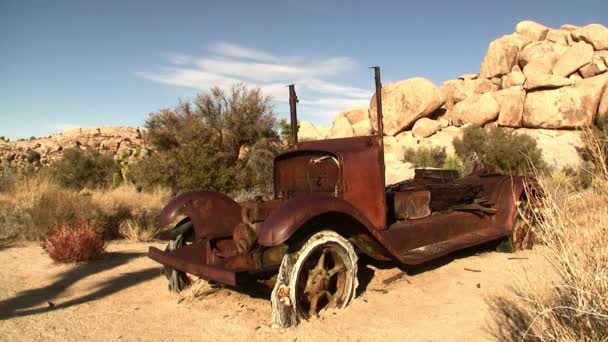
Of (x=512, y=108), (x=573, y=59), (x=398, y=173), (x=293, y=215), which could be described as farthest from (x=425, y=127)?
(x=293, y=215)

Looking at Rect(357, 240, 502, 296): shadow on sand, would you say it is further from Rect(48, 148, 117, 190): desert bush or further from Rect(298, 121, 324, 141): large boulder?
Rect(298, 121, 324, 141): large boulder

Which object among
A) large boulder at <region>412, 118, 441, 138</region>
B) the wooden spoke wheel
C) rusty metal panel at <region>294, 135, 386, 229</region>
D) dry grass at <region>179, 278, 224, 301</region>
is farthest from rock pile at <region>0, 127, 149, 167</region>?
rusty metal panel at <region>294, 135, 386, 229</region>

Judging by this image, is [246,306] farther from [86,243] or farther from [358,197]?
[86,243]

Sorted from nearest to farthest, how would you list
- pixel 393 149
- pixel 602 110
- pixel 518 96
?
pixel 602 110, pixel 518 96, pixel 393 149

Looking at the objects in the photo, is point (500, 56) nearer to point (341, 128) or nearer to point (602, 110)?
point (602, 110)

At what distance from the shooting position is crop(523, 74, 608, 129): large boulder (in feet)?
86.1

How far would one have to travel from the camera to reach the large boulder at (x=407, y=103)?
105 ft

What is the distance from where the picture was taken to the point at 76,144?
35.2 metres

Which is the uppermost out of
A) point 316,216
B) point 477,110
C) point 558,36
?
point 558,36

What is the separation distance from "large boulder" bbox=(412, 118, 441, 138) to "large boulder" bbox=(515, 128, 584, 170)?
5.40 metres

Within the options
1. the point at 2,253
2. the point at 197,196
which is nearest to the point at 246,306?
the point at 197,196

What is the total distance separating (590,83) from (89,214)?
93.8 feet

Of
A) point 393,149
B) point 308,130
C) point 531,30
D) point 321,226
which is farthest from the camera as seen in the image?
point 308,130

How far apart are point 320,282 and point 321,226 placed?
0.61 metres
